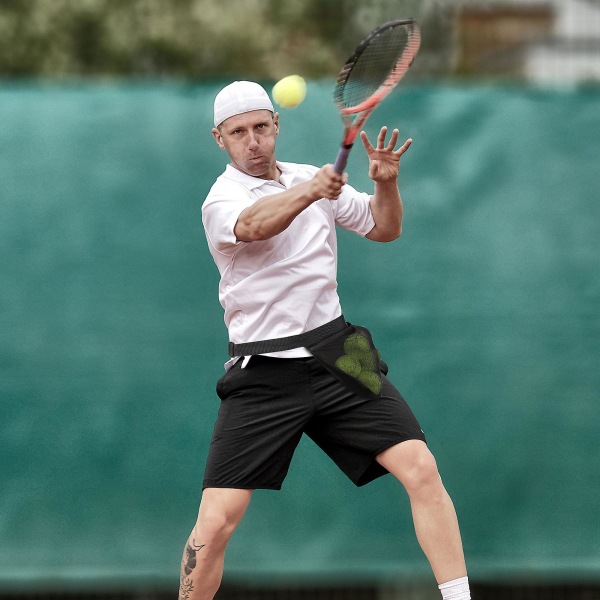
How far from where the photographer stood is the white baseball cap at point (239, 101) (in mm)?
3773

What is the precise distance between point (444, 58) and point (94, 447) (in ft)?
24.1

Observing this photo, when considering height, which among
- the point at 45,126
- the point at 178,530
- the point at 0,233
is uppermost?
the point at 45,126

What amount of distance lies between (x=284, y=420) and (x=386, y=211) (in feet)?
2.64

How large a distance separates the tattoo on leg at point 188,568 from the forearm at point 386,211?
1.23 metres

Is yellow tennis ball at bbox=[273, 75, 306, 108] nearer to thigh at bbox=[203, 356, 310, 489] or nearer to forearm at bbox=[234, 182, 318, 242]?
forearm at bbox=[234, 182, 318, 242]

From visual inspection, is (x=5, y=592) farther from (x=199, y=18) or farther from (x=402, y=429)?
(x=199, y=18)

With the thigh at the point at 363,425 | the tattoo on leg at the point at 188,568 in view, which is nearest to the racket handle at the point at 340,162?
the thigh at the point at 363,425

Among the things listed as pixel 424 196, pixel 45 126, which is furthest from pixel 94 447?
pixel 424 196

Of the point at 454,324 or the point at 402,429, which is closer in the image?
the point at 402,429

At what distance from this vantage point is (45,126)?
4957 millimetres

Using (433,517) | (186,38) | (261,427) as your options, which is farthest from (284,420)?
(186,38)

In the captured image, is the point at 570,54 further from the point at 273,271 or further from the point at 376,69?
the point at 273,271

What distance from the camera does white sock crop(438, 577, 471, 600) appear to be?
3.67 m

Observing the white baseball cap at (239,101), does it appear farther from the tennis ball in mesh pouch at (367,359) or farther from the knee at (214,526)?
the knee at (214,526)
